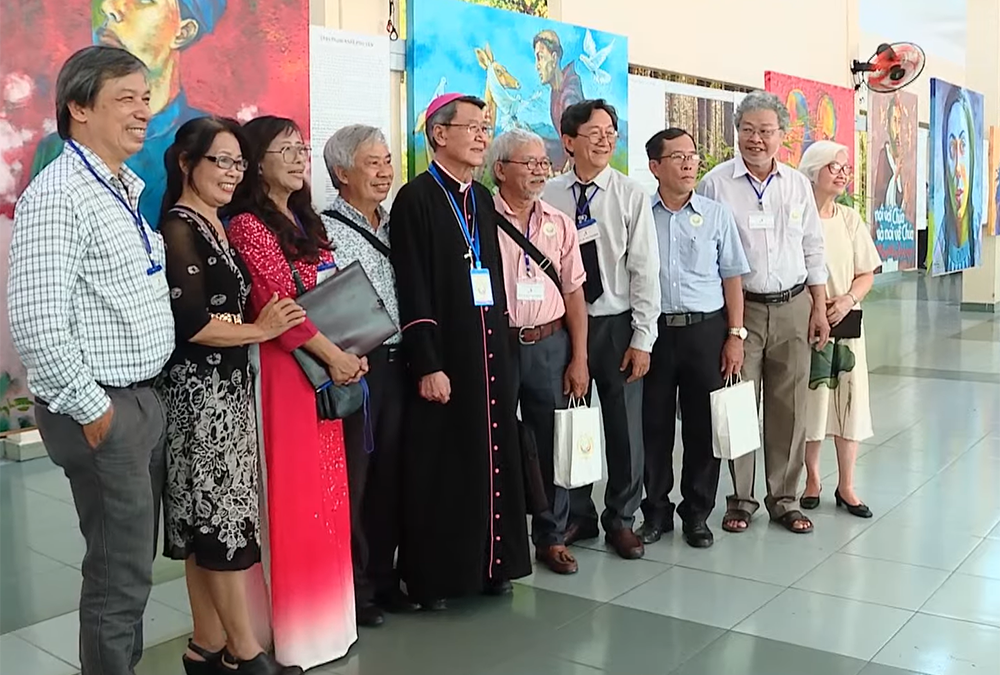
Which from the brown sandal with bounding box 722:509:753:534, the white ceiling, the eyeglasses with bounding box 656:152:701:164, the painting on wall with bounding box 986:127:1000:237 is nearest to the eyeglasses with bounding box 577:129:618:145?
the eyeglasses with bounding box 656:152:701:164

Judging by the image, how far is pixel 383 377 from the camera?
11.1 feet

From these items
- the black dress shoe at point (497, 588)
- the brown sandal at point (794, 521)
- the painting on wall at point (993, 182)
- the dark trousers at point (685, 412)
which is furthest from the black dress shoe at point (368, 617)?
the painting on wall at point (993, 182)

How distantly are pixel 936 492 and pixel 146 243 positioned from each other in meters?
4.05

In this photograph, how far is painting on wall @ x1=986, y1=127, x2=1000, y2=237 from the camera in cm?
1198

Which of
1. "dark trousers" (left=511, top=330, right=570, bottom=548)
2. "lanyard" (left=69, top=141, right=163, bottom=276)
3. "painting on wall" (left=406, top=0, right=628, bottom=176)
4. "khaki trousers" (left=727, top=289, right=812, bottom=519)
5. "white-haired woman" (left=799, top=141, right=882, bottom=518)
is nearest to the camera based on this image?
"lanyard" (left=69, top=141, right=163, bottom=276)

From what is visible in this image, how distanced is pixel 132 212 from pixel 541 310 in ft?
5.40

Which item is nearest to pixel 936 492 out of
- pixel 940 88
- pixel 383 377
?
pixel 383 377

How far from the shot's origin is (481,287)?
3.43 m

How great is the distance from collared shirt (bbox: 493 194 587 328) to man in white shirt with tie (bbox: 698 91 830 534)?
90cm

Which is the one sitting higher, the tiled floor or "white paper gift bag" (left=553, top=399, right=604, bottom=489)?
"white paper gift bag" (left=553, top=399, right=604, bottom=489)

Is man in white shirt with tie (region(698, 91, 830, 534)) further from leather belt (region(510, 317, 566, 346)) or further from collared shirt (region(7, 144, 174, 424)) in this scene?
collared shirt (region(7, 144, 174, 424))

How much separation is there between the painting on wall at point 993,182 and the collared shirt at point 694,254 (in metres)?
9.25

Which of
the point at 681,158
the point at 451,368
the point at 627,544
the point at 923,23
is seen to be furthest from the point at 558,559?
the point at 923,23

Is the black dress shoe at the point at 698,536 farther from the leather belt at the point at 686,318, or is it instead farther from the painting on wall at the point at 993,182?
the painting on wall at the point at 993,182
